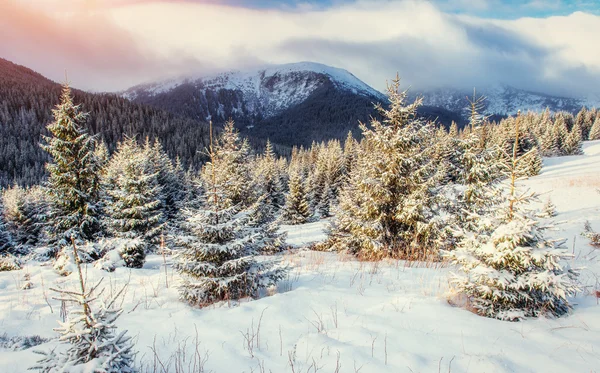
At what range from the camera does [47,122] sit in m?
138

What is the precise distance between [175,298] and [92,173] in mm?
14003

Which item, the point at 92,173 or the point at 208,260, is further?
the point at 92,173

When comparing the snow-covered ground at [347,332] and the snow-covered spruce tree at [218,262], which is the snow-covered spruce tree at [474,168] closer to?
the snow-covered ground at [347,332]

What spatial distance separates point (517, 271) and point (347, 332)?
8.12ft

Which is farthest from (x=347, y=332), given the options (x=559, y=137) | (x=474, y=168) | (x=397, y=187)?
(x=559, y=137)

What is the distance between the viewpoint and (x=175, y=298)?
5.19m

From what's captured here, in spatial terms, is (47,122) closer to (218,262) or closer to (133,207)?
(133,207)

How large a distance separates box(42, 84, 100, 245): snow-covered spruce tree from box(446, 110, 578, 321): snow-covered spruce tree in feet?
58.3

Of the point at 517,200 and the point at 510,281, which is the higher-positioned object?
the point at 517,200

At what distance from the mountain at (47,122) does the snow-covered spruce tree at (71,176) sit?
10020cm

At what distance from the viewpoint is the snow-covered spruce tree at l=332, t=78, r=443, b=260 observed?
9.98 m

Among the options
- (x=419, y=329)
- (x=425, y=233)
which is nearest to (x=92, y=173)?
(x=425, y=233)

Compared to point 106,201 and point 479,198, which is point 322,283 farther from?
point 106,201

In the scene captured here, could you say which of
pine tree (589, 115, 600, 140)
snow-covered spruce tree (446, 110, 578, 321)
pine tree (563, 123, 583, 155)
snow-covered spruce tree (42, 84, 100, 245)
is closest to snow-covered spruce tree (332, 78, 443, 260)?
→ snow-covered spruce tree (446, 110, 578, 321)
